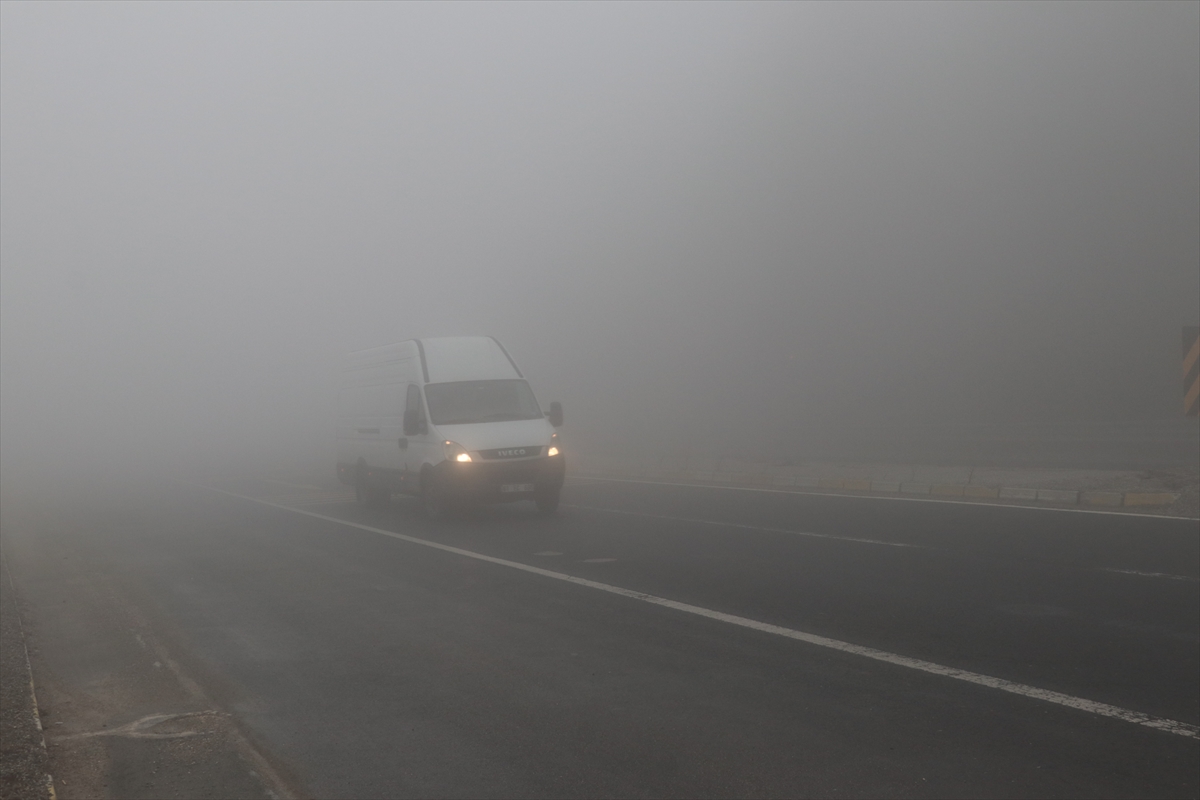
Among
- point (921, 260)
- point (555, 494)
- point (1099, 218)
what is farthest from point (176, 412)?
point (555, 494)

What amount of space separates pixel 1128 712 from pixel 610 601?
14.6ft

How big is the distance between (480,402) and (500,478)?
5.08 ft

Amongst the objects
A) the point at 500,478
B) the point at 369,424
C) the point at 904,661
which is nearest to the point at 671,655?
the point at 904,661

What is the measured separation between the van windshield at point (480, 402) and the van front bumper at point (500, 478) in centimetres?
82

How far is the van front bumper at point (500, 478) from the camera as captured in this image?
1453 cm

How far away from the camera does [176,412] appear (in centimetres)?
11912

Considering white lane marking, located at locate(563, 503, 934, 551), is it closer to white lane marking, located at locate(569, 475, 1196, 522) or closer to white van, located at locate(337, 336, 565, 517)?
white van, located at locate(337, 336, 565, 517)

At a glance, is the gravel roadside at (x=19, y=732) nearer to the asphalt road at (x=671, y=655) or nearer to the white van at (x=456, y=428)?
the asphalt road at (x=671, y=655)

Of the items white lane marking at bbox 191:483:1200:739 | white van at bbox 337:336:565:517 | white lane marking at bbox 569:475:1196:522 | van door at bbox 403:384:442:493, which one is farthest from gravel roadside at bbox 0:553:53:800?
white lane marking at bbox 569:475:1196:522

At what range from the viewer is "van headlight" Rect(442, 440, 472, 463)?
47.8 ft

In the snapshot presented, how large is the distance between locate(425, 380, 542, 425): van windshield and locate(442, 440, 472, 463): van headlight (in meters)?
0.51

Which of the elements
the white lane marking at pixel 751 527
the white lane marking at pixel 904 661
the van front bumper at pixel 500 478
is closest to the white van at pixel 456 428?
the van front bumper at pixel 500 478

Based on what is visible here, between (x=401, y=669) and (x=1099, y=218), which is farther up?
(x=1099, y=218)

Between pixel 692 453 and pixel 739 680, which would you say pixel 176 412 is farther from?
pixel 739 680
